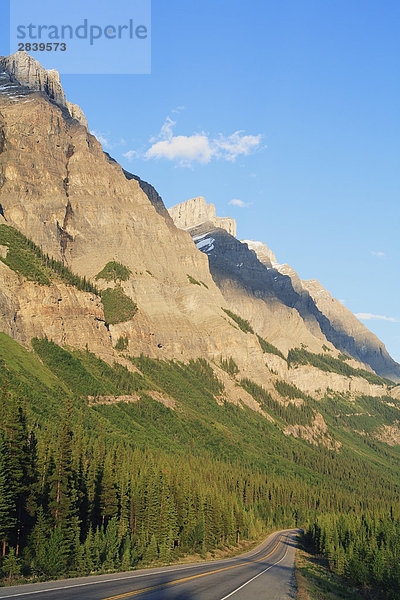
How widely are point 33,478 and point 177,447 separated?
137597 millimetres

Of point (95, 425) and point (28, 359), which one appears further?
point (28, 359)

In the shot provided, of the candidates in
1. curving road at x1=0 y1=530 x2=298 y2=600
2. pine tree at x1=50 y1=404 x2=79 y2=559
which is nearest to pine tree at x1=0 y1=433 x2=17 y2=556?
pine tree at x1=50 y1=404 x2=79 y2=559

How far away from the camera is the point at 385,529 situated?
339ft

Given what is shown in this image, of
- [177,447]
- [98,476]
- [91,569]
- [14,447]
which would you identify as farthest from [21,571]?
[177,447]

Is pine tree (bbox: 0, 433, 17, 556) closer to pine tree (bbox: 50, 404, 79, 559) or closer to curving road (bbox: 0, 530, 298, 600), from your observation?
pine tree (bbox: 50, 404, 79, 559)

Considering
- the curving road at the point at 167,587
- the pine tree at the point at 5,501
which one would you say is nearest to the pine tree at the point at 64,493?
the pine tree at the point at 5,501

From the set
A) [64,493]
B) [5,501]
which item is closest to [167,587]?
[5,501]

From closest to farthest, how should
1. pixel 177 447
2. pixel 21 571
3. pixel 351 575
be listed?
1. pixel 21 571
2. pixel 351 575
3. pixel 177 447

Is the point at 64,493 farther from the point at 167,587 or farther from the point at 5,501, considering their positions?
the point at 167,587

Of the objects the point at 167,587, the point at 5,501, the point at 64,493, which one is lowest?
the point at 167,587

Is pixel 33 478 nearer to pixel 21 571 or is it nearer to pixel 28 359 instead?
pixel 21 571

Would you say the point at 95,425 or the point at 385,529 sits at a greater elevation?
the point at 95,425

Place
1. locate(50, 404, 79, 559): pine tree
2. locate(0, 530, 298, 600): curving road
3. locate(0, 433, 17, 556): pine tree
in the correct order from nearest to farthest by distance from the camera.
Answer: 1. locate(0, 530, 298, 600): curving road
2. locate(0, 433, 17, 556): pine tree
3. locate(50, 404, 79, 559): pine tree

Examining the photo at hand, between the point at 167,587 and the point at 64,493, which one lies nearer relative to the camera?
the point at 167,587
